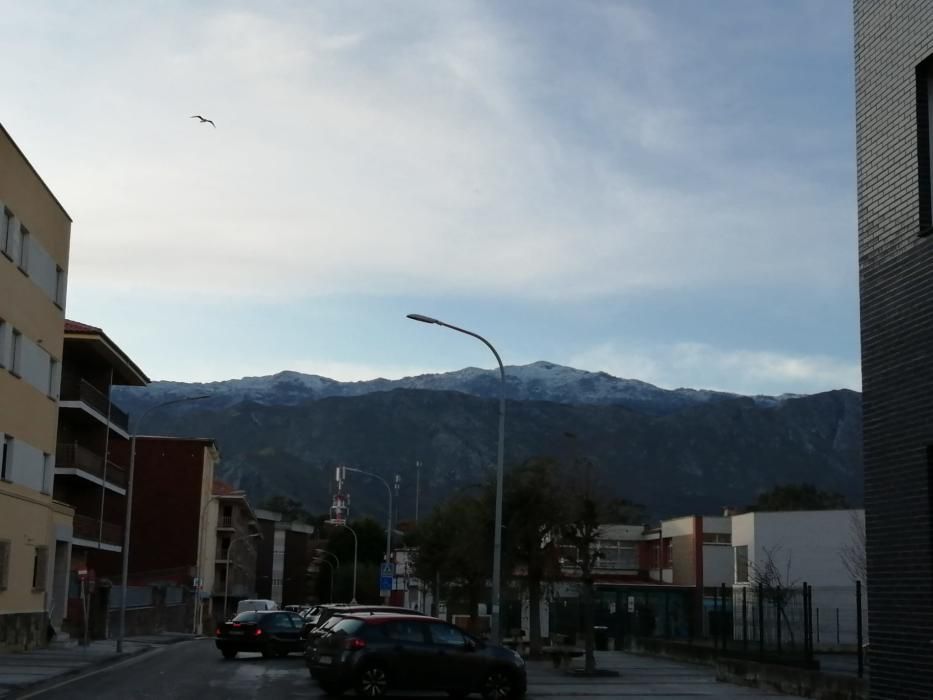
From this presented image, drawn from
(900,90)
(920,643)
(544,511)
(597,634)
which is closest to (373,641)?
(920,643)

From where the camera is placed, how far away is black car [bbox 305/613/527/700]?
2134 centimetres

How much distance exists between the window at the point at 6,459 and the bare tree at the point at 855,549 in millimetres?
31562

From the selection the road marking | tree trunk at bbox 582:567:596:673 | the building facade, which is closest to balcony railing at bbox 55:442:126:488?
the road marking

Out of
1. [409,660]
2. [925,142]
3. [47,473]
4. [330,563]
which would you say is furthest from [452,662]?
[330,563]

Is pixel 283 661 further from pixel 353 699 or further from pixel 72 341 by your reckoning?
pixel 72 341

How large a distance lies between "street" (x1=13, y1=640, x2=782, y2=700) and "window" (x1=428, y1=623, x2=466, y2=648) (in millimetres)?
1674

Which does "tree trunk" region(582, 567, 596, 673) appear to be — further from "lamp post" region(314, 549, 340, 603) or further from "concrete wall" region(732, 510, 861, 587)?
"lamp post" region(314, 549, 340, 603)

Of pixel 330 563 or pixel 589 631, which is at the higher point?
pixel 330 563

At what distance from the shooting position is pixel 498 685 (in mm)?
22156

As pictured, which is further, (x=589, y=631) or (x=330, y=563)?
(x=330, y=563)

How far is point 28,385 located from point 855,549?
3699cm

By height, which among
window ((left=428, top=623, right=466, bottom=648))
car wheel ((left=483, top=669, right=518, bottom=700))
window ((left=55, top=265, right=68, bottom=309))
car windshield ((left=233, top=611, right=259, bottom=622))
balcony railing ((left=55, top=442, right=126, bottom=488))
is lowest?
car wheel ((left=483, top=669, right=518, bottom=700))

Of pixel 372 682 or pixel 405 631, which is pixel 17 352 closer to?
pixel 405 631

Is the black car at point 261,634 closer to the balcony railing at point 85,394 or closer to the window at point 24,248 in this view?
the window at point 24,248
